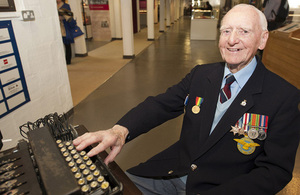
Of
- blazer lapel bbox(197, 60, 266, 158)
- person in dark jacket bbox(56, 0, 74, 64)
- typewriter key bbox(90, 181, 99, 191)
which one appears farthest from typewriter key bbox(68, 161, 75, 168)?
person in dark jacket bbox(56, 0, 74, 64)

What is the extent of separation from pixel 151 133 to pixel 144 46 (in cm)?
615

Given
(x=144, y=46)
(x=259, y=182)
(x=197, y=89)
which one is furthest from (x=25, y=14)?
(x=144, y=46)

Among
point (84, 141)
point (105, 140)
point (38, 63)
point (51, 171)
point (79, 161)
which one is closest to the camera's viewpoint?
point (51, 171)

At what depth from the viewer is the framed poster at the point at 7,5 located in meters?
1.85

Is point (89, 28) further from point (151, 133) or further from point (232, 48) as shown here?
point (232, 48)

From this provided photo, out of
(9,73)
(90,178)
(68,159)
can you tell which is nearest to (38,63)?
(9,73)

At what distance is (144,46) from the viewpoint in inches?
330

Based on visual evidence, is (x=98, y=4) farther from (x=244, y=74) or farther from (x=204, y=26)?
(x=244, y=74)

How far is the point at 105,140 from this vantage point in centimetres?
94

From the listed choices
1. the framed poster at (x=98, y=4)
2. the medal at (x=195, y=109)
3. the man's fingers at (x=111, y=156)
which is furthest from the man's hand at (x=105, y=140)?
the framed poster at (x=98, y=4)

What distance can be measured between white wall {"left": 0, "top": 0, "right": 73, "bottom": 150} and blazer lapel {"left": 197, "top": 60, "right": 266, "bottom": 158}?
182 centimetres

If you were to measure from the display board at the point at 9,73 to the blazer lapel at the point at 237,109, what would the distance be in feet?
5.95

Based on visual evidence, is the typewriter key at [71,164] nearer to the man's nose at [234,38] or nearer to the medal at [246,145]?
the medal at [246,145]

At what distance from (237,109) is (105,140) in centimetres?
62
